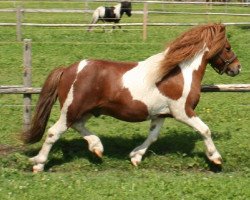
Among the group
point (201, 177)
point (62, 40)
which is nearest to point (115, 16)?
point (62, 40)

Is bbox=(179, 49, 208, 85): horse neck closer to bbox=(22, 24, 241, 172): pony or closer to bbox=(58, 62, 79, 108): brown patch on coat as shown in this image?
bbox=(22, 24, 241, 172): pony

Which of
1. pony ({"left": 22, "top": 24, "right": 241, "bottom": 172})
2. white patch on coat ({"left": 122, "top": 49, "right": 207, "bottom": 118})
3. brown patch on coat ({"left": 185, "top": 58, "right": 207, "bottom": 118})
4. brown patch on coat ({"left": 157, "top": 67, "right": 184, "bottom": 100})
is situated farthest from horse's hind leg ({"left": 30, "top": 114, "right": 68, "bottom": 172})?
brown patch on coat ({"left": 185, "top": 58, "right": 207, "bottom": 118})

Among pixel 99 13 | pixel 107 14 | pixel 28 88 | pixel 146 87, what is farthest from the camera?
pixel 107 14

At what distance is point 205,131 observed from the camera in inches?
245

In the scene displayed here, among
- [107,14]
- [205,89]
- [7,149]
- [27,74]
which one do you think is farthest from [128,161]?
[107,14]

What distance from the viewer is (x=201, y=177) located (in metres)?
5.78

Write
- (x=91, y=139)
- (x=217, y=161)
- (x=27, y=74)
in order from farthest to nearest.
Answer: (x=27, y=74), (x=91, y=139), (x=217, y=161)

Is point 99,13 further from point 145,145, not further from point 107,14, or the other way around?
point 145,145

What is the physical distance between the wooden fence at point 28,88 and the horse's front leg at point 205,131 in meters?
0.75

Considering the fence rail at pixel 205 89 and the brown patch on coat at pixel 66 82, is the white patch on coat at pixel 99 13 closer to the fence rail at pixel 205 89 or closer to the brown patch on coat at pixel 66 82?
the fence rail at pixel 205 89

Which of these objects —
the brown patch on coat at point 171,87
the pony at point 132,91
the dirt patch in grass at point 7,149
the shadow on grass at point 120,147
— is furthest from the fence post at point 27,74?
the brown patch on coat at point 171,87

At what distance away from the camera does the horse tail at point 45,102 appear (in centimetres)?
633

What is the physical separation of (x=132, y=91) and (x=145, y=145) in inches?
29.5

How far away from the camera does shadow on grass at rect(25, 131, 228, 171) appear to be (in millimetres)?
6602
